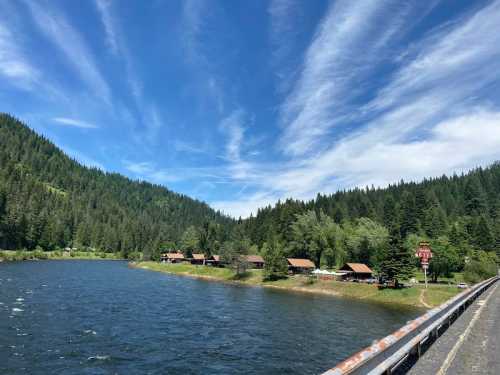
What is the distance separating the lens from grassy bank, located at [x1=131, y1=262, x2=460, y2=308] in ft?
282

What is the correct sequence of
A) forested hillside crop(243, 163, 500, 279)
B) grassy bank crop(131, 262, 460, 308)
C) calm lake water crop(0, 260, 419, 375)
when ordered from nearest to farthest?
calm lake water crop(0, 260, 419, 375) < grassy bank crop(131, 262, 460, 308) < forested hillside crop(243, 163, 500, 279)

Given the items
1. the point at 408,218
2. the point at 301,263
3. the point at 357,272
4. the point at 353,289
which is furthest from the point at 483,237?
the point at 353,289

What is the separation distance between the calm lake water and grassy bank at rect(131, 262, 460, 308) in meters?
13.9

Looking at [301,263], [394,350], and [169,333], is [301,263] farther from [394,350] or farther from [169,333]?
[394,350]

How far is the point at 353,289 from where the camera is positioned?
340 feet

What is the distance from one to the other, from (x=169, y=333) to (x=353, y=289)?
72.1m

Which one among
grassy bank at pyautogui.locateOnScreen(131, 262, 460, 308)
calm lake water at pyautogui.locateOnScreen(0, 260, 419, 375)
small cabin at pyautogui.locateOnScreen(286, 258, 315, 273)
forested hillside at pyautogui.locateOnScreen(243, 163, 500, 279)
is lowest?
calm lake water at pyautogui.locateOnScreen(0, 260, 419, 375)

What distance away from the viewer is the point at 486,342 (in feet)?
64.9

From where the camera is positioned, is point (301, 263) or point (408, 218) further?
point (408, 218)

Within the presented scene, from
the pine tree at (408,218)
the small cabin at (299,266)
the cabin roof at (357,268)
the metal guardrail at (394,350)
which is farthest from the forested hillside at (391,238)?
the metal guardrail at (394,350)

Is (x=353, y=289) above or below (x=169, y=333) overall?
above

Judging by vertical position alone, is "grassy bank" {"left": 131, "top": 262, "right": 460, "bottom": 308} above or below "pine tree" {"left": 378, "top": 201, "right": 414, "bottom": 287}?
below

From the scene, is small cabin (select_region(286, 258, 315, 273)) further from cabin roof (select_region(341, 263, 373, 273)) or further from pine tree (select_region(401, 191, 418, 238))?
pine tree (select_region(401, 191, 418, 238))

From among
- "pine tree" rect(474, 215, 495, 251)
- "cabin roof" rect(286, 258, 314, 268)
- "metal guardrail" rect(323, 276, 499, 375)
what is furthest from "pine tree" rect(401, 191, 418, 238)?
"metal guardrail" rect(323, 276, 499, 375)
